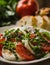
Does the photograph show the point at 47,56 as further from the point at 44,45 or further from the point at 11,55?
the point at 11,55

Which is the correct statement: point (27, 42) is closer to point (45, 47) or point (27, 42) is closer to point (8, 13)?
point (45, 47)

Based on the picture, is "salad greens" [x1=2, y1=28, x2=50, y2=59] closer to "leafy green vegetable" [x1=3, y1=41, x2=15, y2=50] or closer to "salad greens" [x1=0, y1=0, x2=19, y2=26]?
"leafy green vegetable" [x1=3, y1=41, x2=15, y2=50]

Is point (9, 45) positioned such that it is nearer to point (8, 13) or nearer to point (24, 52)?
point (24, 52)

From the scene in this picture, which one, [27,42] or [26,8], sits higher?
[27,42]

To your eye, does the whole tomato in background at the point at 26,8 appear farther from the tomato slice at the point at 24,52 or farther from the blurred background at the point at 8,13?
the tomato slice at the point at 24,52

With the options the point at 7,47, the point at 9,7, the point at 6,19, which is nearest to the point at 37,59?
the point at 7,47

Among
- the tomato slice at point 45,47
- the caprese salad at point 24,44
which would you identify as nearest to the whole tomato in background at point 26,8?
the caprese salad at point 24,44

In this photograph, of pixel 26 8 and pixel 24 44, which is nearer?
pixel 24 44

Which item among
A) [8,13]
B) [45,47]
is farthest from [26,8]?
[45,47]
